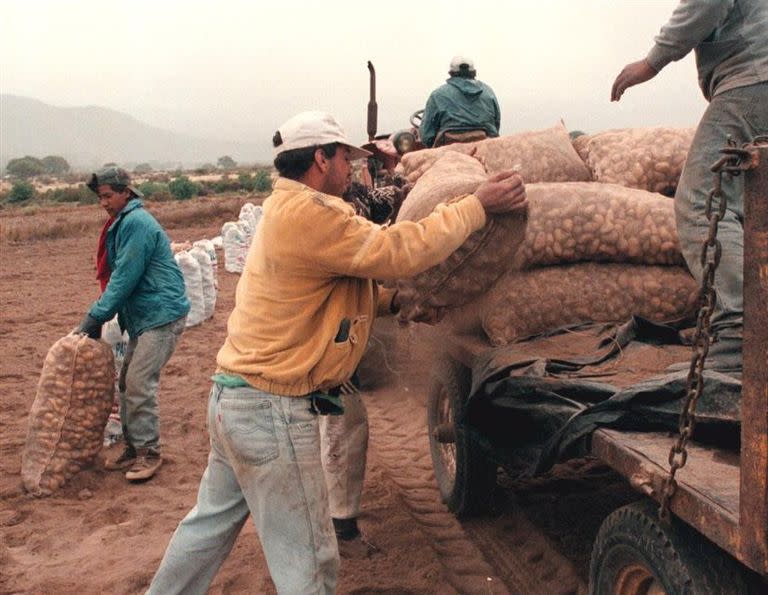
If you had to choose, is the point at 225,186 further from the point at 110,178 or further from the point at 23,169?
the point at 23,169

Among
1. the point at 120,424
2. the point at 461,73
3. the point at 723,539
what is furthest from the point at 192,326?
the point at 723,539

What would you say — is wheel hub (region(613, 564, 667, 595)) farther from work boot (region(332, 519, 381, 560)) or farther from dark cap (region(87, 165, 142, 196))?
dark cap (region(87, 165, 142, 196))

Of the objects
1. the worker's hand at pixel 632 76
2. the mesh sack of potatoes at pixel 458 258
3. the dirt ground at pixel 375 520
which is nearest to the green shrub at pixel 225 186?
the dirt ground at pixel 375 520

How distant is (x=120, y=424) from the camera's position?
6027 millimetres

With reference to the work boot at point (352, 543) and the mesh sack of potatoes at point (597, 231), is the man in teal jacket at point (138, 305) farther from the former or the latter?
the mesh sack of potatoes at point (597, 231)

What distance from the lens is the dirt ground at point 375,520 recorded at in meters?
3.86

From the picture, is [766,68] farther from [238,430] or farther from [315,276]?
[238,430]

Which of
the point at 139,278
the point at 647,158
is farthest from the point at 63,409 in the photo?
the point at 647,158

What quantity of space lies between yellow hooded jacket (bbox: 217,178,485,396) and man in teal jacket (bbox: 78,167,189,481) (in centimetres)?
251

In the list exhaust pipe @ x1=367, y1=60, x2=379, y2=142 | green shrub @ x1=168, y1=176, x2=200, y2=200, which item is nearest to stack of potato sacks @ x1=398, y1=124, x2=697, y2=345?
exhaust pipe @ x1=367, y1=60, x2=379, y2=142

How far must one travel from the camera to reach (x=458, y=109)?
586 centimetres

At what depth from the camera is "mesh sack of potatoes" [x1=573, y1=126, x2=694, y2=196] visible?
13.7ft

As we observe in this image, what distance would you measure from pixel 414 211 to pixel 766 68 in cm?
140

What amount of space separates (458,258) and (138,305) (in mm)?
2677
